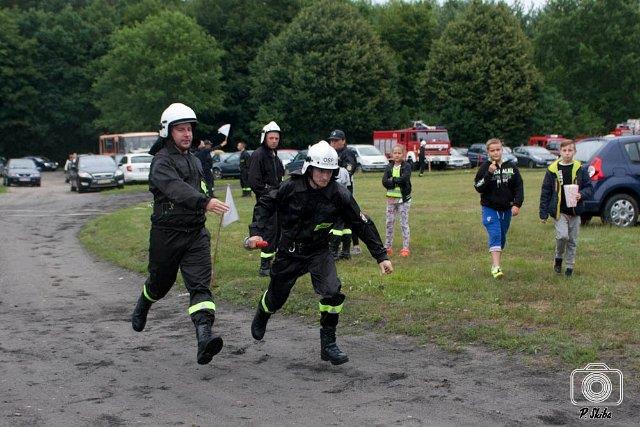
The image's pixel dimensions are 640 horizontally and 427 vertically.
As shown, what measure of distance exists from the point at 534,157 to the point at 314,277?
4785 centimetres

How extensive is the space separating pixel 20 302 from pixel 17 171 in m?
36.8

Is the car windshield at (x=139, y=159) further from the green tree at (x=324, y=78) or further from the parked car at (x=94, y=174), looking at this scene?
the green tree at (x=324, y=78)

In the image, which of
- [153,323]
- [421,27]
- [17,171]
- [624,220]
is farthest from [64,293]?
[421,27]

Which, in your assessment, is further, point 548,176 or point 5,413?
point 548,176

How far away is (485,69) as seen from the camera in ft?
209

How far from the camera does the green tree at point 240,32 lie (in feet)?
226

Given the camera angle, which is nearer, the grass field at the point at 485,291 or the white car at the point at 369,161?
the grass field at the point at 485,291

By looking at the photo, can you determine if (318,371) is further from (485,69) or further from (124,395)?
(485,69)

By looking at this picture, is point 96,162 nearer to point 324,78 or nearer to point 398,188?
point 324,78

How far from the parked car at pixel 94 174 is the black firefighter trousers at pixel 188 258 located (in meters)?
30.3

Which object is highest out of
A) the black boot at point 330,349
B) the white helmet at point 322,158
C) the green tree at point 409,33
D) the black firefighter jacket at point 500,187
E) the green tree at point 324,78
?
the green tree at point 409,33

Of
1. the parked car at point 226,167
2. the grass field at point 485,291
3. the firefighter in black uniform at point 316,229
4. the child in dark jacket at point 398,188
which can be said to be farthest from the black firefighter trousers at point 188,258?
→ the parked car at point 226,167

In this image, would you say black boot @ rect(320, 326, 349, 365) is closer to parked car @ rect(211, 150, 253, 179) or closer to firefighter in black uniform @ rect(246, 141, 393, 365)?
firefighter in black uniform @ rect(246, 141, 393, 365)

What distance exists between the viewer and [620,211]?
1688cm
